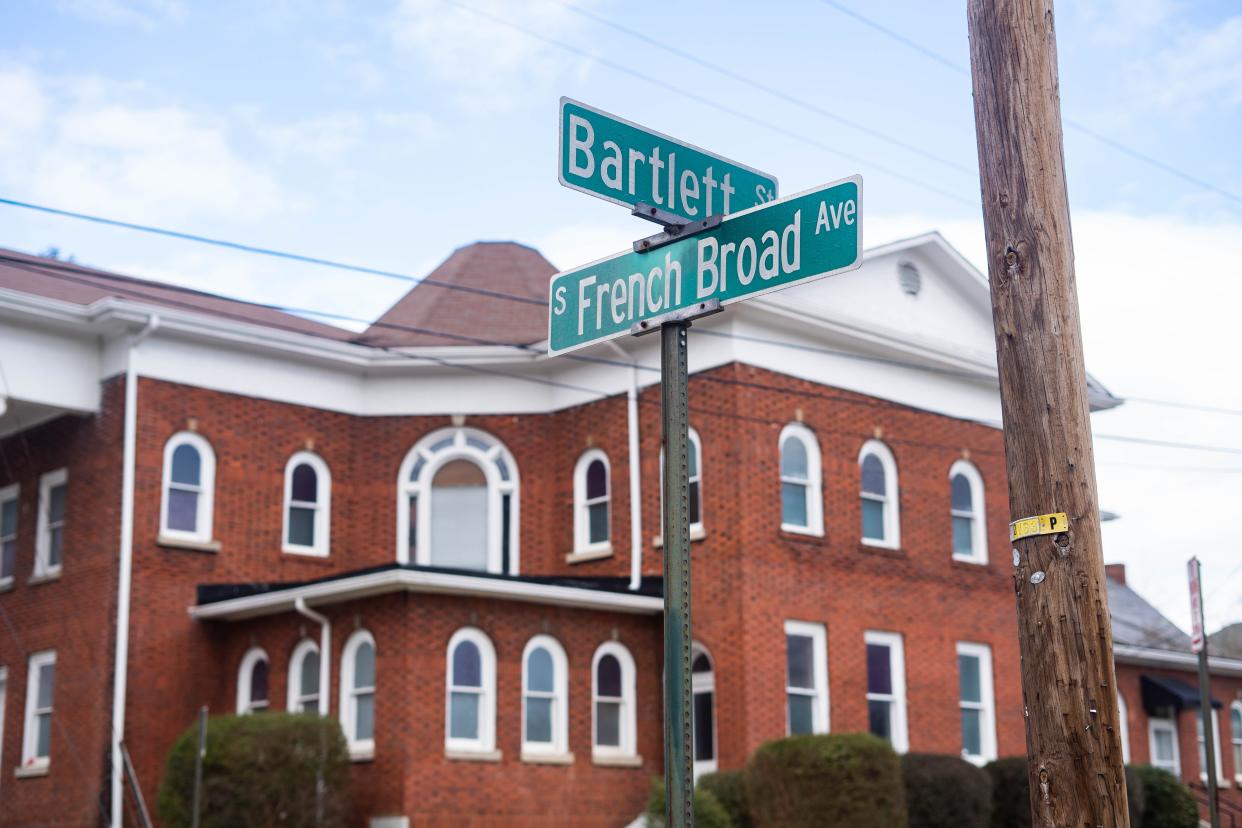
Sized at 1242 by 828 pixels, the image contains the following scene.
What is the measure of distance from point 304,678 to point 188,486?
143 inches

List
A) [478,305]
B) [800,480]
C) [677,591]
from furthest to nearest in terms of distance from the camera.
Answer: [478,305], [800,480], [677,591]

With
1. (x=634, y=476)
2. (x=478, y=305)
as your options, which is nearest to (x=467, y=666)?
(x=634, y=476)

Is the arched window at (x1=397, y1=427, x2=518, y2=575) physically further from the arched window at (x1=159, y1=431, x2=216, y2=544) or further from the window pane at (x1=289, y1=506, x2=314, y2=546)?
the arched window at (x1=159, y1=431, x2=216, y2=544)

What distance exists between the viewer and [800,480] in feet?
75.7

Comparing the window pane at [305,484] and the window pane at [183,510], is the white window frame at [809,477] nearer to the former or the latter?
the window pane at [305,484]

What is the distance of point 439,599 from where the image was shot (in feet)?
65.8

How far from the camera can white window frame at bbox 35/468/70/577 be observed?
934 inches

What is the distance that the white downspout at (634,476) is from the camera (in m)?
22.8

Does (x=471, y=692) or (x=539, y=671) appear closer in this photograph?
(x=471, y=692)

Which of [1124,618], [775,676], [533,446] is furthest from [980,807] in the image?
[1124,618]

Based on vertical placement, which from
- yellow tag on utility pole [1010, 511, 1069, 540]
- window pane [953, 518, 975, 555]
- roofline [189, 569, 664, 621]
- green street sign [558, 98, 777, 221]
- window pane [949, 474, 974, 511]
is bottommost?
yellow tag on utility pole [1010, 511, 1069, 540]

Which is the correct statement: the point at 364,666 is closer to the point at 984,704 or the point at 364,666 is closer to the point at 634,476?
the point at 634,476

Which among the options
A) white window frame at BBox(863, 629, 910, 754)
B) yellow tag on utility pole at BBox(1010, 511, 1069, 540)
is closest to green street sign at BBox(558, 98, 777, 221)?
yellow tag on utility pole at BBox(1010, 511, 1069, 540)

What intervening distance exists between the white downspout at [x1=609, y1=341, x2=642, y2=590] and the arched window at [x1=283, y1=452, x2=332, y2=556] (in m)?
5.06
